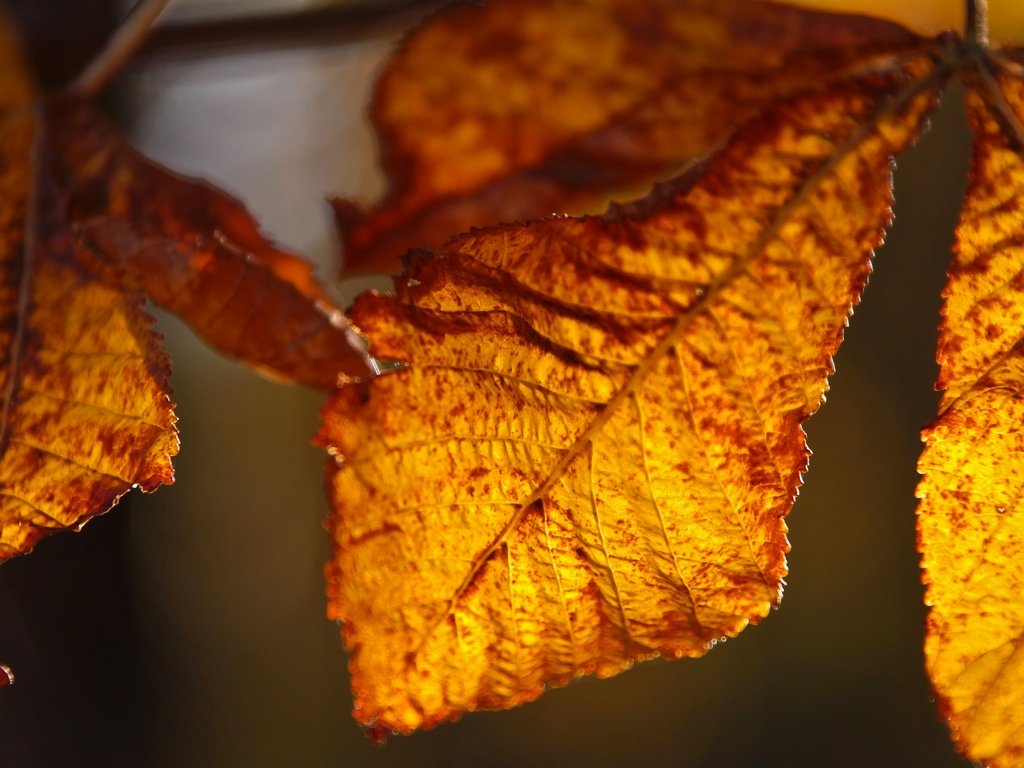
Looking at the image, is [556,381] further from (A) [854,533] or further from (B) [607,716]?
(B) [607,716]

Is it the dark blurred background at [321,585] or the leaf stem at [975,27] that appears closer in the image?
the leaf stem at [975,27]

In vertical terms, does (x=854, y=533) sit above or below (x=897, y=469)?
below

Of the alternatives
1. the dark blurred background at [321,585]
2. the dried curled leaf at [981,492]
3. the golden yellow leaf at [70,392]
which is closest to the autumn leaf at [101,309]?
the golden yellow leaf at [70,392]

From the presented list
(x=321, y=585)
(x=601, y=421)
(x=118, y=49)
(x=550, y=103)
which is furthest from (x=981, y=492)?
(x=321, y=585)

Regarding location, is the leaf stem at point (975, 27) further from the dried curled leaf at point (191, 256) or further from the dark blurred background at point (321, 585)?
the dark blurred background at point (321, 585)

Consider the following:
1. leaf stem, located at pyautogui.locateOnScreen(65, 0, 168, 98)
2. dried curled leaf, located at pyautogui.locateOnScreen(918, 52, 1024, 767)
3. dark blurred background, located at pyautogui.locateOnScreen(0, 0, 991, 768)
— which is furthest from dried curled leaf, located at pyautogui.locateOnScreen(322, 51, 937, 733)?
dark blurred background, located at pyautogui.locateOnScreen(0, 0, 991, 768)

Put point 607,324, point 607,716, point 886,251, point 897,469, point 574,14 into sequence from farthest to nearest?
point 607,716 → point 897,469 → point 886,251 → point 574,14 → point 607,324

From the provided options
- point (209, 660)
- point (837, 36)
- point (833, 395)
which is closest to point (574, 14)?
point (837, 36)
